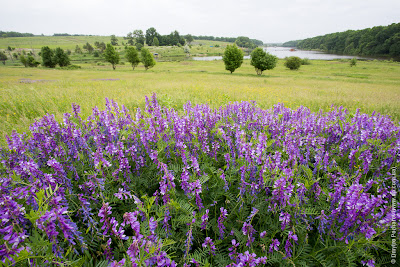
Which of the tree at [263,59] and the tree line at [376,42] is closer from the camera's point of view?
the tree at [263,59]

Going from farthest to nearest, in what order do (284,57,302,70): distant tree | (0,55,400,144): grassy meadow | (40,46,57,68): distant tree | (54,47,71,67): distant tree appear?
(284,57,302,70): distant tree
(40,46,57,68): distant tree
(54,47,71,67): distant tree
(0,55,400,144): grassy meadow

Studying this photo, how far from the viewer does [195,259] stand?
5.60ft

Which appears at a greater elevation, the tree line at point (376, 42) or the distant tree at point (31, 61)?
the tree line at point (376, 42)

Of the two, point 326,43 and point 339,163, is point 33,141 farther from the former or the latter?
point 326,43

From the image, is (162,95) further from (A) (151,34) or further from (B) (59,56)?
(A) (151,34)

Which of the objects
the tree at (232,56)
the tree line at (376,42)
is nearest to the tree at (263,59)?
the tree at (232,56)

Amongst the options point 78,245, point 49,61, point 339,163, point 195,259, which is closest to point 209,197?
point 195,259

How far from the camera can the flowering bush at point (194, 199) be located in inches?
60.8

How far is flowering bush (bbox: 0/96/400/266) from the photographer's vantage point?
5.07 feet

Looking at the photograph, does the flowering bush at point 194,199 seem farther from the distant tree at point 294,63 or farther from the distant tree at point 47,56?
the distant tree at point 47,56

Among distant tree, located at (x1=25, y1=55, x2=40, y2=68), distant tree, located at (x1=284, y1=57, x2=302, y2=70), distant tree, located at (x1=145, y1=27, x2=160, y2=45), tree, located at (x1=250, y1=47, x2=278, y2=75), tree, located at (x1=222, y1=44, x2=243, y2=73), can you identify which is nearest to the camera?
tree, located at (x1=250, y1=47, x2=278, y2=75)

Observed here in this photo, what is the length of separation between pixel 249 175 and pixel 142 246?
1653 mm

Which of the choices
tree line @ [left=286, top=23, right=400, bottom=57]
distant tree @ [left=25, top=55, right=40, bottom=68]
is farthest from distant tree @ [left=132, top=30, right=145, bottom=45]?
tree line @ [left=286, top=23, right=400, bottom=57]

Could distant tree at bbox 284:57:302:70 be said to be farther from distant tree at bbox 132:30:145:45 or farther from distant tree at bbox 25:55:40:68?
distant tree at bbox 132:30:145:45
